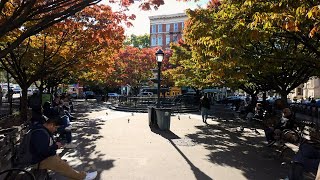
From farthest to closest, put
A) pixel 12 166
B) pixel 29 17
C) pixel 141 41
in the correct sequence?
pixel 141 41, pixel 29 17, pixel 12 166

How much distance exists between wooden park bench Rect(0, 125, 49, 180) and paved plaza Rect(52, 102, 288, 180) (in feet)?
3.42

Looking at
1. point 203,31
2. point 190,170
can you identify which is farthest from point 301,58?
point 190,170

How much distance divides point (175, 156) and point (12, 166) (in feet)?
13.9

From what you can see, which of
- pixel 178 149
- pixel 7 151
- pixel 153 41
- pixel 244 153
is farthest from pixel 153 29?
pixel 7 151

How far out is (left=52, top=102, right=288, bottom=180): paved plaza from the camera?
775 centimetres

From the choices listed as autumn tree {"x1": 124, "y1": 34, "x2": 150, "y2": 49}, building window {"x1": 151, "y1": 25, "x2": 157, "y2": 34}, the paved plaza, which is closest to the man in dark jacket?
the paved plaza

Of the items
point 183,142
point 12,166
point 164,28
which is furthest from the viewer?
point 164,28

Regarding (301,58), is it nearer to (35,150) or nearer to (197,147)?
(197,147)

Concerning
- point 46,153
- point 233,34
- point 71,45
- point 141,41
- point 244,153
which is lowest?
point 244,153

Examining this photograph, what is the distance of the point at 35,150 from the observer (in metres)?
5.63

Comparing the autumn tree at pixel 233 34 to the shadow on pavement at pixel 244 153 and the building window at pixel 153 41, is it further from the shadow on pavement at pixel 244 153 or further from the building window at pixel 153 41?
the building window at pixel 153 41

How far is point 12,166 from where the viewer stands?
23.2 feet

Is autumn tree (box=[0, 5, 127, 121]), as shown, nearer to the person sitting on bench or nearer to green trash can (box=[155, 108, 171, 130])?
green trash can (box=[155, 108, 171, 130])

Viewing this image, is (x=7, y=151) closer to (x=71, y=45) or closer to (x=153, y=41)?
(x=71, y=45)
